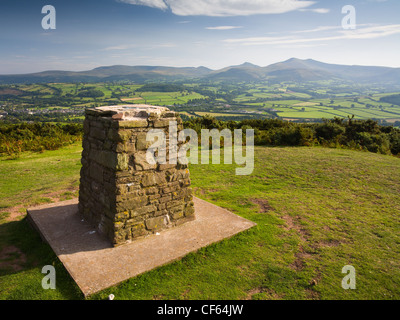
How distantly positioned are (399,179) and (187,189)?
9.18m

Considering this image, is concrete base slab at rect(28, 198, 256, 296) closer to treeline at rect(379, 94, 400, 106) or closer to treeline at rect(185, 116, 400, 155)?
treeline at rect(185, 116, 400, 155)

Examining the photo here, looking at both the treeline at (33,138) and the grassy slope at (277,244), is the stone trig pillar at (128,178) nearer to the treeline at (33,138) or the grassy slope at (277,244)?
the grassy slope at (277,244)

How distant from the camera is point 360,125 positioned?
65.7 feet

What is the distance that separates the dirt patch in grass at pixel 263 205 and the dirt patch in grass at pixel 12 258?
19.7 feet

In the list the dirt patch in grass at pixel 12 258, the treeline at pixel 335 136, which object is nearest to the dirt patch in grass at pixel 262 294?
the dirt patch in grass at pixel 12 258

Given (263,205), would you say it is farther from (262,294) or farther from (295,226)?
(262,294)

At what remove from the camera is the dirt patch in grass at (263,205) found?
303 inches

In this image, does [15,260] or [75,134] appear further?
[75,134]

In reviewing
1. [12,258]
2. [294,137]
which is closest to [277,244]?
[12,258]
